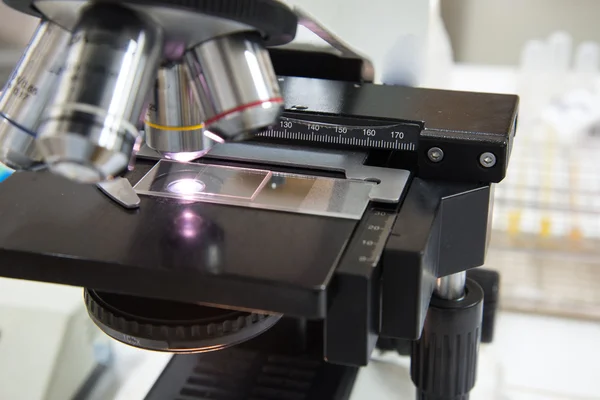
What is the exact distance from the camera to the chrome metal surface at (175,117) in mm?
497

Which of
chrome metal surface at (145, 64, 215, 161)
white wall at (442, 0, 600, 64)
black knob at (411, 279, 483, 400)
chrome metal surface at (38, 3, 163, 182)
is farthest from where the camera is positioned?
white wall at (442, 0, 600, 64)

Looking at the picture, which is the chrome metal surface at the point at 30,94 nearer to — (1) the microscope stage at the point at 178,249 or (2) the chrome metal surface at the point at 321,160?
(1) the microscope stage at the point at 178,249

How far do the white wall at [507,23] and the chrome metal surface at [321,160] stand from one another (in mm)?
1124

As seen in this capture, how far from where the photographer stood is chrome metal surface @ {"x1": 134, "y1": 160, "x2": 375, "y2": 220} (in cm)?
55

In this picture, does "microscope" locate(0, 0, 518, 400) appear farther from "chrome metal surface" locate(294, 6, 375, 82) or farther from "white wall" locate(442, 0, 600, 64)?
"white wall" locate(442, 0, 600, 64)

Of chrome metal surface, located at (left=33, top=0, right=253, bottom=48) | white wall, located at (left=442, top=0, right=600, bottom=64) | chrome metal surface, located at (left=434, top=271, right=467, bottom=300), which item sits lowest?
chrome metal surface, located at (left=434, top=271, right=467, bottom=300)

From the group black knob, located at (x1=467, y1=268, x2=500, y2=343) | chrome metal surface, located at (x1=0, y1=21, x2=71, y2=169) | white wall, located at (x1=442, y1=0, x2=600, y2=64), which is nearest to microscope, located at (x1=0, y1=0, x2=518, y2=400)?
chrome metal surface, located at (x1=0, y1=21, x2=71, y2=169)

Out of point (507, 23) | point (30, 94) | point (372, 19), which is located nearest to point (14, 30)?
point (372, 19)

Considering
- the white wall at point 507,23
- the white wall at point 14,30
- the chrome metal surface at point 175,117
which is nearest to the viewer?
the chrome metal surface at point 175,117

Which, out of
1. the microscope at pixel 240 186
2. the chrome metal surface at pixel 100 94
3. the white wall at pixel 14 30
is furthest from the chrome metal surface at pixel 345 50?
the white wall at pixel 14 30

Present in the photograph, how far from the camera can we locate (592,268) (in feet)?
3.51

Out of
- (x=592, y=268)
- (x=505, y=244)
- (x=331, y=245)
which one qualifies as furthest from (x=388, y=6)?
(x=592, y=268)

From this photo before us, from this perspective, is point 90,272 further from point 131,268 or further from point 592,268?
point 592,268

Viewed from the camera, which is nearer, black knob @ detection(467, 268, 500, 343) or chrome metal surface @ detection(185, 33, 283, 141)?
chrome metal surface @ detection(185, 33, 283, 141)
